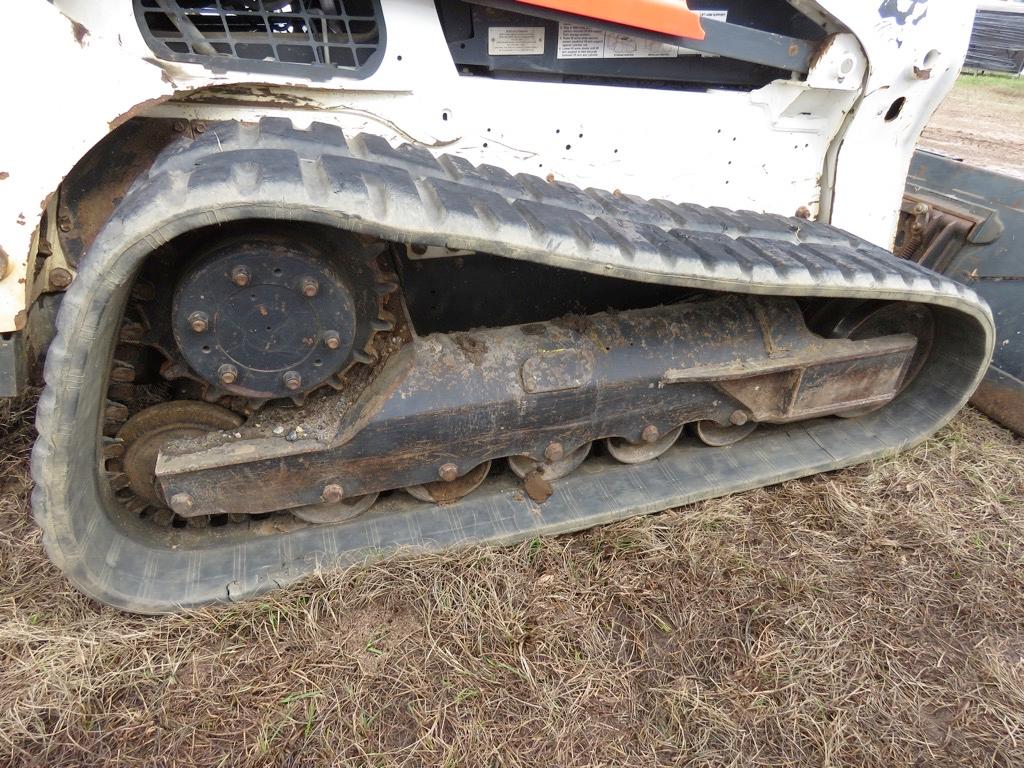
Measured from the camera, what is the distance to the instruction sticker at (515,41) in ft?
5.49

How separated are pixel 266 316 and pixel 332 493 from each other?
480mm

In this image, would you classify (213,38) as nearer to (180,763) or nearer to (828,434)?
(180,763)

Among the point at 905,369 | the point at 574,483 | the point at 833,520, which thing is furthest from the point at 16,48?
the point at 905,369

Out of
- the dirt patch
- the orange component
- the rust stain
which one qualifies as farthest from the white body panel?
the dirt patch

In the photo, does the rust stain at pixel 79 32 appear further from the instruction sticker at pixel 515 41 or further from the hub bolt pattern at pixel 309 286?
the instruction sticker at pixel 515 41

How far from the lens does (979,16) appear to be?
12062mm

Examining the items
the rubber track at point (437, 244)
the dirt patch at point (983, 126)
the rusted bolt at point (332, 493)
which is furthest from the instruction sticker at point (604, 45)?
the dirt patch at point (983, 126)

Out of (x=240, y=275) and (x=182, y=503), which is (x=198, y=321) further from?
(x=182, y=503)

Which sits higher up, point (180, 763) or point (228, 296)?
point (228, 296)

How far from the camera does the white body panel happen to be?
1.28m

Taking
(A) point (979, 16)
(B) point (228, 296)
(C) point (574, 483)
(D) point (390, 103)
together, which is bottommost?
(A) point (979, 16)

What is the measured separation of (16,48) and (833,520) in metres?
2.22

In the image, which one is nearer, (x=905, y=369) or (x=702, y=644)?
(x=702, y=644)

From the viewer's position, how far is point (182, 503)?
1.62 meters
